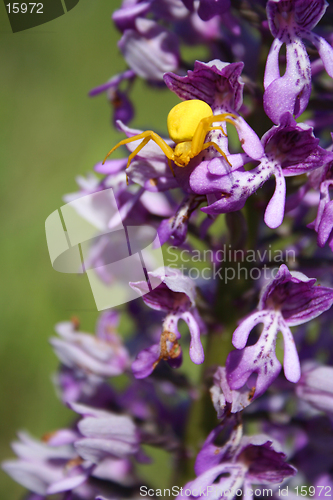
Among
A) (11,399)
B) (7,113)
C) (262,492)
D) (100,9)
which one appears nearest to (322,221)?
(262,492)

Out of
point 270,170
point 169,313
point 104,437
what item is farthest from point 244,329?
point 104,437

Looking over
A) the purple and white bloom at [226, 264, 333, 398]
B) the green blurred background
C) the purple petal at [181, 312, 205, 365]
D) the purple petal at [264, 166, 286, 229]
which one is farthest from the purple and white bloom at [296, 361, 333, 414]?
the green blurred background

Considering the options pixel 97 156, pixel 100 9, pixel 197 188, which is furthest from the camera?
pixel 97 156

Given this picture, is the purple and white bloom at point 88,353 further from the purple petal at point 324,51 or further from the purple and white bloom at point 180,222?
the purple petal at point 324,51

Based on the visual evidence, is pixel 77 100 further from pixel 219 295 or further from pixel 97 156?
pixel 219 295

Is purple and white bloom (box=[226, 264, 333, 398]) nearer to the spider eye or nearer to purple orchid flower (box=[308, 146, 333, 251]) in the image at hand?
purple orchid flower (box=[308, 146, 333, 251])

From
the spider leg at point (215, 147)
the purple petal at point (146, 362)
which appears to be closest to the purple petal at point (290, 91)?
the spider leg at point (215, 147)
